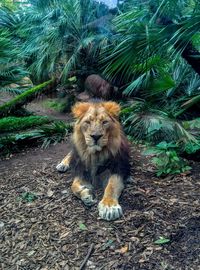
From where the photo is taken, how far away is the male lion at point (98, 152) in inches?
141

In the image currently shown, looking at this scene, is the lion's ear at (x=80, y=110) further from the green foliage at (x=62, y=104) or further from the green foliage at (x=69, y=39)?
the green foliage at (x=62, y=104)

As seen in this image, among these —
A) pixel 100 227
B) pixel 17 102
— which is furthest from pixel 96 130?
pixel 17 102

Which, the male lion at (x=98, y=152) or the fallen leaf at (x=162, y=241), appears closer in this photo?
the fallen leaf at (x=162, y=241)

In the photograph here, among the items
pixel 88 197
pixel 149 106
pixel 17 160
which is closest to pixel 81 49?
pixel 149 106

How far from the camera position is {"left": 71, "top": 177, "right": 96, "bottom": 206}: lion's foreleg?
366 centimetres

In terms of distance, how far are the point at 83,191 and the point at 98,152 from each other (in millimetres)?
430

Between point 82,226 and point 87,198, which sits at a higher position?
point 87,198

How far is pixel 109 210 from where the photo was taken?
11.1ft

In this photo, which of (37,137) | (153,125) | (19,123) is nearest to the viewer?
(153,125)

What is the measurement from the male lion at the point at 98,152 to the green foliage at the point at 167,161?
0.48 metres

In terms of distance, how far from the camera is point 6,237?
3463mm

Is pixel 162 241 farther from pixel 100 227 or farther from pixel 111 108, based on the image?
pixel 111 108

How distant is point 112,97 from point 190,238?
5.65 m

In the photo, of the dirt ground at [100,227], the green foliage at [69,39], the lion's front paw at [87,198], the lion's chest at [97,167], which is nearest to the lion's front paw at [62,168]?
the dirt ground at [100,227]
